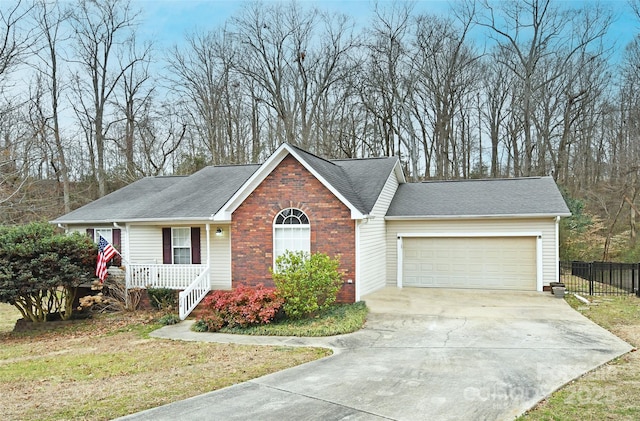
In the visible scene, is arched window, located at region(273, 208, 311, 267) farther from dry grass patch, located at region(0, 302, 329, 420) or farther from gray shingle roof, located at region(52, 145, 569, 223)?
dry grass patch, located at region(0, 302, 329, 420)

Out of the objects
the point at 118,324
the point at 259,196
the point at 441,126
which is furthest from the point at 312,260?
the point at 441,126

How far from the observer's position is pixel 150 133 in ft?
107

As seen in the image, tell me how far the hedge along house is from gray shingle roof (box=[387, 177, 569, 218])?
39mm

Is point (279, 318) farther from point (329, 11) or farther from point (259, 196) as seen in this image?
point (329, 11)

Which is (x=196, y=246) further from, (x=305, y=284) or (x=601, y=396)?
(x=601, y=396)

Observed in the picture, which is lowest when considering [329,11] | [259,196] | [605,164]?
[259,196]

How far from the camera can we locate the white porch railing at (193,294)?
14297mm

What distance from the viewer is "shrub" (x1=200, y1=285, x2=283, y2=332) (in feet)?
39.9

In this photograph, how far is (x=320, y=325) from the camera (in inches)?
463

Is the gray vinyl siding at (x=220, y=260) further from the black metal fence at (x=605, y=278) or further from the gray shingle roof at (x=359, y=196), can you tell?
the black metal fence at (x=605, y=278)

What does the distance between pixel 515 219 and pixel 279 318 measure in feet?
29.7

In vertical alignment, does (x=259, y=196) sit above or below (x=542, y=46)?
below

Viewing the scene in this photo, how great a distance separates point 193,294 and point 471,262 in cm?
975

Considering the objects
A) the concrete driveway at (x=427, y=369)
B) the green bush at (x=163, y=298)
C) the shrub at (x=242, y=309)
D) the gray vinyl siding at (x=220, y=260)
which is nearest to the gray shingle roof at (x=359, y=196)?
the gray vinyl siding at (x=220, y=260)
